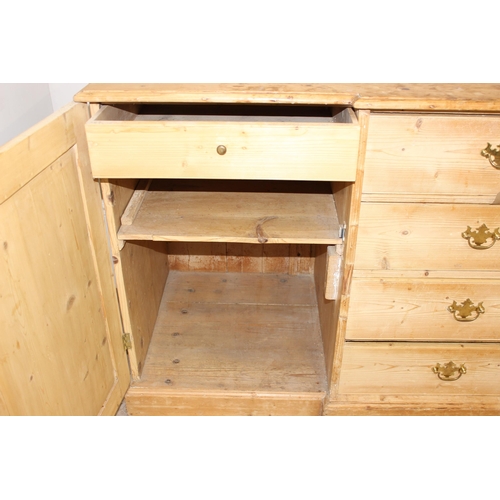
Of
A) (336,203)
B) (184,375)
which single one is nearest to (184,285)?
(184,375)

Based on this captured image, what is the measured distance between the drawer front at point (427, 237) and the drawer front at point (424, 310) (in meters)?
0.06

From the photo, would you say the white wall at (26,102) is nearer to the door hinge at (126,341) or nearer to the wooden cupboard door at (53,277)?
the wooden cupboard door at (53,277)

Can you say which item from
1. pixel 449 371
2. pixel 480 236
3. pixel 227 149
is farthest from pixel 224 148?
pixel 449 371

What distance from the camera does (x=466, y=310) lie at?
1.21m

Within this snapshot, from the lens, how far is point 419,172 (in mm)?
1041

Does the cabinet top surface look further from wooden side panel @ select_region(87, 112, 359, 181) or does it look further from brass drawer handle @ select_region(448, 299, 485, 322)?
brass drawer handle @ select_region(448, 299, 485, 322)

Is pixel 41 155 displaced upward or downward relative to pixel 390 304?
upward

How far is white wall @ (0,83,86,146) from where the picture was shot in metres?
1.20

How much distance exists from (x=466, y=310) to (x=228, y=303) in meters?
0.88

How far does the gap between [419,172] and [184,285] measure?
3.70ft

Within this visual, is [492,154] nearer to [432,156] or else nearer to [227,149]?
[432,156]

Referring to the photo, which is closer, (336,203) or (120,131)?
(120,131)

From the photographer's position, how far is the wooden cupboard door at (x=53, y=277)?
0.80 meters
